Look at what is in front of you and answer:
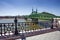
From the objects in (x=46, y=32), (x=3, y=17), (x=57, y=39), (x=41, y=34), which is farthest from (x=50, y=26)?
(x=3, y=17)

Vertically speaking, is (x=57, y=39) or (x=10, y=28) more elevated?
(x=10, y=28)

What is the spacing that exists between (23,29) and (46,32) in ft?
5.46

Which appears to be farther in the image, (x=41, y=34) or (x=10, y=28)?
(x=41, y=34)

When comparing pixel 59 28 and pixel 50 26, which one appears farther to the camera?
pixel 59 28

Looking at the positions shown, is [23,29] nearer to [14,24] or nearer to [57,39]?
[14,24]

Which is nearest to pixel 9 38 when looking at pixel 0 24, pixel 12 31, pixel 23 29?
pixel 12 31

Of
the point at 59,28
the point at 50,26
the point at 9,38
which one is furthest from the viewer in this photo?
the point at 59,28

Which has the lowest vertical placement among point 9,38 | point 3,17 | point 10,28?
point 9,38

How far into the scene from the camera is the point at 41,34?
543cm

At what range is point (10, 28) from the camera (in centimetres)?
383

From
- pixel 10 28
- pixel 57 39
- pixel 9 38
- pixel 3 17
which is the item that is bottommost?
pixel 57 39

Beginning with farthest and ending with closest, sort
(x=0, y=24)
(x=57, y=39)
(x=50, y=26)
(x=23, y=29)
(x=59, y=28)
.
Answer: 1. (x=59, y=28)
2. (x=50, y=26)
3. (x=57, y=39)
4. (x=23, y=29)
5. (x=0, y=24)

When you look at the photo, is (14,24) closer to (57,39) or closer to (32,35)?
(32,35)

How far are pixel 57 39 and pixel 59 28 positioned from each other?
2191mm
